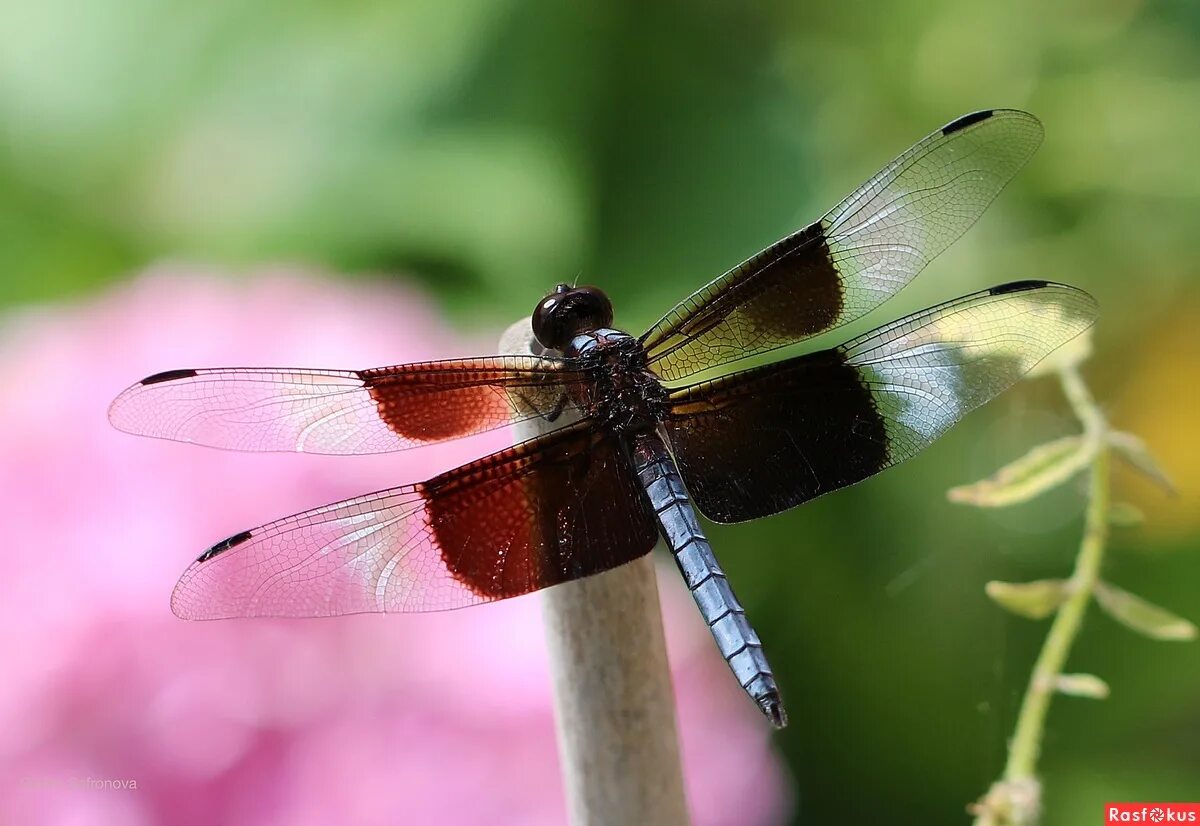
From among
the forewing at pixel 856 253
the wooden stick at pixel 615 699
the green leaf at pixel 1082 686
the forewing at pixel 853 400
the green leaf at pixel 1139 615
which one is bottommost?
the wooden stick at pixel 615 699

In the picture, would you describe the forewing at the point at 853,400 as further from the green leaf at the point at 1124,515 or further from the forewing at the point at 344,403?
the green leaf at the point at 1124,515

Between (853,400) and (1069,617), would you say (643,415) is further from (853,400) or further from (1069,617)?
(1069,617)

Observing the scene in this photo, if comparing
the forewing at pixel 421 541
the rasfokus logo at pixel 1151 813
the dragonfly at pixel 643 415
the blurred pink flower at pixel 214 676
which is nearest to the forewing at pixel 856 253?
the dragonfly at pixel 643 415

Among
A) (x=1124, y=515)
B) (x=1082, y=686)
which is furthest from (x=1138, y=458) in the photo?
(x=1082, y=686)

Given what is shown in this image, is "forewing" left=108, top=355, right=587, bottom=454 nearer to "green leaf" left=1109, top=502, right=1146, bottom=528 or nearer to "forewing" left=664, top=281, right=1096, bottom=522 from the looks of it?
"forewing" left=664, top=281, right=1096, bottom=522

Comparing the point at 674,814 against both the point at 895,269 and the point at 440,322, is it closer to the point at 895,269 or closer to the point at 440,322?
the point at 895,269

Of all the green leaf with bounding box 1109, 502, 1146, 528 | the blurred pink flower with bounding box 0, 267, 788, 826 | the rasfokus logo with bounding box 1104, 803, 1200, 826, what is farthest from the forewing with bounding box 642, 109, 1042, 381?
the rasfokus logo with bounding box 1104, 803, 1200, 826
